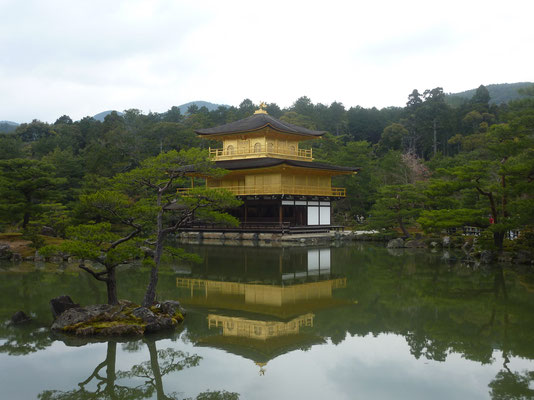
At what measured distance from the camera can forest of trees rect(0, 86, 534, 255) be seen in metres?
18.5

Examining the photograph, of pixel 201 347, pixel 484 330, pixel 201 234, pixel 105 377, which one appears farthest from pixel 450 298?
pixel 201 234

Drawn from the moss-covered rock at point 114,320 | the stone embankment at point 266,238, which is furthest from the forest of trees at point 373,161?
the moss-covered rock at point 114,320

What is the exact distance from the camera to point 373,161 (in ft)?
146

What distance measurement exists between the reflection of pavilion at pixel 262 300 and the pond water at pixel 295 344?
1.6 inches

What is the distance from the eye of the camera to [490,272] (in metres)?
16.8

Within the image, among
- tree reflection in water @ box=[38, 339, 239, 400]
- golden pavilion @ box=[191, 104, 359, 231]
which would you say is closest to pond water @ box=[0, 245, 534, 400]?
tree reflection in water @ box=[38, 339, 239, 400]

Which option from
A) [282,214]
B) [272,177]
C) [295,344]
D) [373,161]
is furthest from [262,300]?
[373,161]

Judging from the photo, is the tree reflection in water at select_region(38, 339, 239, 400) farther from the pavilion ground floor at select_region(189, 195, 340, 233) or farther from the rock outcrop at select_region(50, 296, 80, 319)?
the pavilion ground floor at select_region(189, 195, 340, 233)

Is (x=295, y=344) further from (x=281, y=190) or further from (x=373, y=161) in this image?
→ (x=373, y=161)

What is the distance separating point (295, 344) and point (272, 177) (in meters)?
23.7

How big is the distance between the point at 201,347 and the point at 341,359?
7.88 feet

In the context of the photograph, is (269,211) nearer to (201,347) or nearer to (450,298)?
(450,298)

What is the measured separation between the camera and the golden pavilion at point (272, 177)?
102 ft

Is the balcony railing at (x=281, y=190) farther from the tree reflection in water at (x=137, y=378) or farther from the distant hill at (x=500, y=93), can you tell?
the distant hill at (x=500, y=93)
